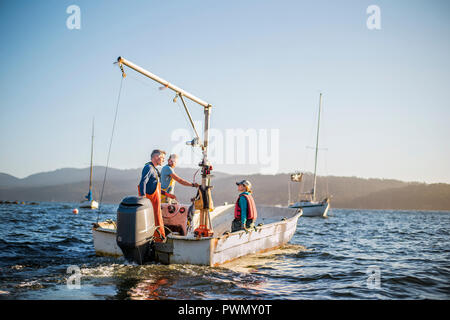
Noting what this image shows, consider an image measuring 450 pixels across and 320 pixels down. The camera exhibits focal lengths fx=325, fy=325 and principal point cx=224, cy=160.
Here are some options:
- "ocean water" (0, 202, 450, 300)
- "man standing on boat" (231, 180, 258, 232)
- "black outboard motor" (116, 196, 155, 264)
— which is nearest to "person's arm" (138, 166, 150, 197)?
"black outboard motor" (116, 196, 155, 264)

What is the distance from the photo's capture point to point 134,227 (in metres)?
6.66

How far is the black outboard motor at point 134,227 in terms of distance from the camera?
666 cm

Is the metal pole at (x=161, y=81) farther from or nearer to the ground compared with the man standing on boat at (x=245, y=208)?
farther from the ground

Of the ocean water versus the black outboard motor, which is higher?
the black outboard motor

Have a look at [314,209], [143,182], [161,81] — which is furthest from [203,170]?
[314,209]

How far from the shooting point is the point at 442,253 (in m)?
12.5

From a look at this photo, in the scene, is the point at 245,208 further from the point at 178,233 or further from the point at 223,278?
the point at 223,278

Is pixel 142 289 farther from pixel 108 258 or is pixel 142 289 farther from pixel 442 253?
pixel 442 253

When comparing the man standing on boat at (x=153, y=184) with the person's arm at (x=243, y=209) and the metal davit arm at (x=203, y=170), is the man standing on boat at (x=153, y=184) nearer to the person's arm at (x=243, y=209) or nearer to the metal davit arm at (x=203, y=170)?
the metal davit arm at (x=203, y=170)

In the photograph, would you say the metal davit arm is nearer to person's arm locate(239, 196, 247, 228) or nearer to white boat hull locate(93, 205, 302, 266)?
white boat hull locate(93, 205, 302, 266)

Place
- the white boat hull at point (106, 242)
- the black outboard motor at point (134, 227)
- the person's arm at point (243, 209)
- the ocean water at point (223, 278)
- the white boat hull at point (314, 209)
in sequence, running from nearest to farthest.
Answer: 1. the ocean water at point (223, 278)
2. the black outboard motor at point (134, 227)
3. the white boat hull at point (106, 242)
4. the person's arm at point (243, 209)
5. the white boat hull at point (314, 209)

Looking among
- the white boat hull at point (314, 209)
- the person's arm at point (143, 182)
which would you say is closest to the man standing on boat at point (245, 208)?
the person's arm at point (143, 182)

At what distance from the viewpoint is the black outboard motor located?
21.9ft
